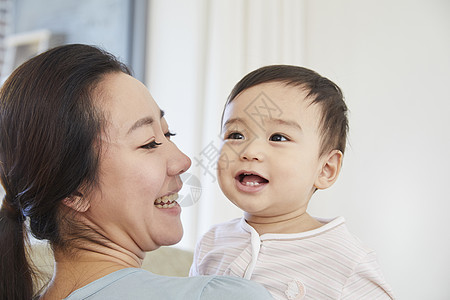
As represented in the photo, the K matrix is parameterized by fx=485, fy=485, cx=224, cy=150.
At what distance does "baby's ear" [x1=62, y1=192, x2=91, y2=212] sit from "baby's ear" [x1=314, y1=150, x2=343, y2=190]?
1.99ft

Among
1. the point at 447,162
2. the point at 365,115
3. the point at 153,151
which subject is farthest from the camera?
the point at 365,115

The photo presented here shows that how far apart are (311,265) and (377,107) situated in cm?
184

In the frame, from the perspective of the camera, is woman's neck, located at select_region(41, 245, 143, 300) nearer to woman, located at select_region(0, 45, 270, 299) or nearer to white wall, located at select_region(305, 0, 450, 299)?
woman, located at select_region(0, 45, 270, 299)

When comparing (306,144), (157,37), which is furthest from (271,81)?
(157,37)

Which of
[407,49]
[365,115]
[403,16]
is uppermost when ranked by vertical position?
[403,16]

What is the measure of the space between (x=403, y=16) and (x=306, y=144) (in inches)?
72.6

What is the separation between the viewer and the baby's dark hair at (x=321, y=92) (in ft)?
4.14

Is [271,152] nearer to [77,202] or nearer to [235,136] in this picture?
[235,136]

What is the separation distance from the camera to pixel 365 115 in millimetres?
2816

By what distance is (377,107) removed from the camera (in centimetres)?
279

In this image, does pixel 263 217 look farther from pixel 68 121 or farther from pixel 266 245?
pixel 68 121

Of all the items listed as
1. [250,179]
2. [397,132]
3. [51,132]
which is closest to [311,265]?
[250,179]

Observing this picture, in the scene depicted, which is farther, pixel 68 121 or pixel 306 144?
pixel 306 144

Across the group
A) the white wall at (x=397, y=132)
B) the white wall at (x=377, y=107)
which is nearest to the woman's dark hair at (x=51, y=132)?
the white wall at (x=377, y=107)
